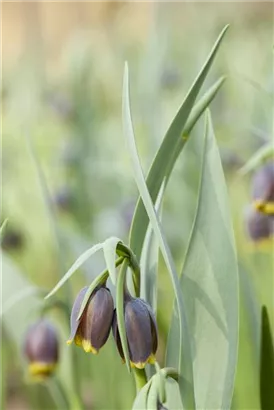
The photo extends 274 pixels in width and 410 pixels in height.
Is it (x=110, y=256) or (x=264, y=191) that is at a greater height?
(x=264, y=191)

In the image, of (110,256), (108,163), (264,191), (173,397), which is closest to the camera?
(110,256)

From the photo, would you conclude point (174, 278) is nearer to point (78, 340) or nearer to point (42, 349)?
point (78, 340)

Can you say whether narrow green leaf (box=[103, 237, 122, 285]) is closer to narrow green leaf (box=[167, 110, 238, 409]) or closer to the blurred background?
narrow green leaf (box=[167, 110, 238, 409])

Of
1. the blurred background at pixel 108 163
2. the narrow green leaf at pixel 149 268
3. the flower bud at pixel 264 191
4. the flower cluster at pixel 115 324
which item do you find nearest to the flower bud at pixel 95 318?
the flower cluster at pixel 115 324

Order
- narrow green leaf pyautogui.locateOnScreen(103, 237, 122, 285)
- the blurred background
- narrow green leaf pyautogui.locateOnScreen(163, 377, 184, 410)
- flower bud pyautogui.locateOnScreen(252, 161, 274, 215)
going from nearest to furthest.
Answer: narrow green leaf pyautogui.locateOnScreen(103, 237, 122, 285), narrow green leaf pyautogui.locateOnScreen(163, 377, 184, 410), flower bud pyautogui.locateOnScreen(252, 161, 274, 215), the blurred background

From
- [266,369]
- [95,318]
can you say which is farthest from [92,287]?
[266,369]

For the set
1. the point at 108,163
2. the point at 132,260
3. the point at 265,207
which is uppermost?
the point at 108,163

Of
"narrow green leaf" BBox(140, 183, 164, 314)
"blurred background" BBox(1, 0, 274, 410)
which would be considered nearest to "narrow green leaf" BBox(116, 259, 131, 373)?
"narrow green leaf" BBox(140, 183, 164, 314)
